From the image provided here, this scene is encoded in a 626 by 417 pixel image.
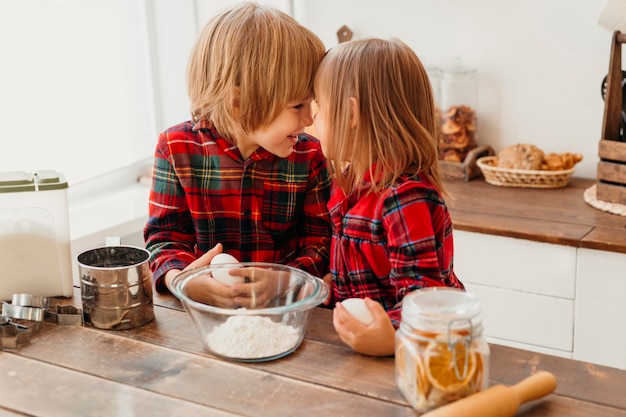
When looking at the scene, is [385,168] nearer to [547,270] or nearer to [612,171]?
[547,270]

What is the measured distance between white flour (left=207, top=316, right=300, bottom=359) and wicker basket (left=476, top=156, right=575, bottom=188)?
1469 millimetres

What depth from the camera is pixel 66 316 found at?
4.51 feet

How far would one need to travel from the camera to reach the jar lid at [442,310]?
103 cm

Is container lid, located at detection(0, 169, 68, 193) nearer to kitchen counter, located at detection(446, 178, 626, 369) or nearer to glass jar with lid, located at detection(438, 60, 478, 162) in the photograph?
kitchen counter, located at detection(446, 178, 626, 369)

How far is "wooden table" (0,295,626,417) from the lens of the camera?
1086 mm

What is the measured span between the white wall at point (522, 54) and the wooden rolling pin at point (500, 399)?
5.57 feet

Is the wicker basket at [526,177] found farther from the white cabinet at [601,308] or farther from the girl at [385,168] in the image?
the girl at [385,168]

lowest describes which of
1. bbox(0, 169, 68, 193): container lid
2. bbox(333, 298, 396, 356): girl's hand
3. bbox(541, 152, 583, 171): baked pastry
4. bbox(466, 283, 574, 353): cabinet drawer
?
bbox(466, 283, 574, 353): cabinet drawer

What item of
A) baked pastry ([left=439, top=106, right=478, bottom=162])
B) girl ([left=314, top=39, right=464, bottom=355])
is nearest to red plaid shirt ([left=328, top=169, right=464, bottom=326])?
girl ([left=314, top=39, right=464, bottom=355])

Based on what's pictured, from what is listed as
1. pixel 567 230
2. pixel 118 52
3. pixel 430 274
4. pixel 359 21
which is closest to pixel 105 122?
pixel 118 52

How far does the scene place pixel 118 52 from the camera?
2746 mm

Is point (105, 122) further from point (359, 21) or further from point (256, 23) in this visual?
point (256, 23)

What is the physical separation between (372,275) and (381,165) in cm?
20

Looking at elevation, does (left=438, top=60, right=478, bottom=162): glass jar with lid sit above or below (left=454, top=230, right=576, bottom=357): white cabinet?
above
